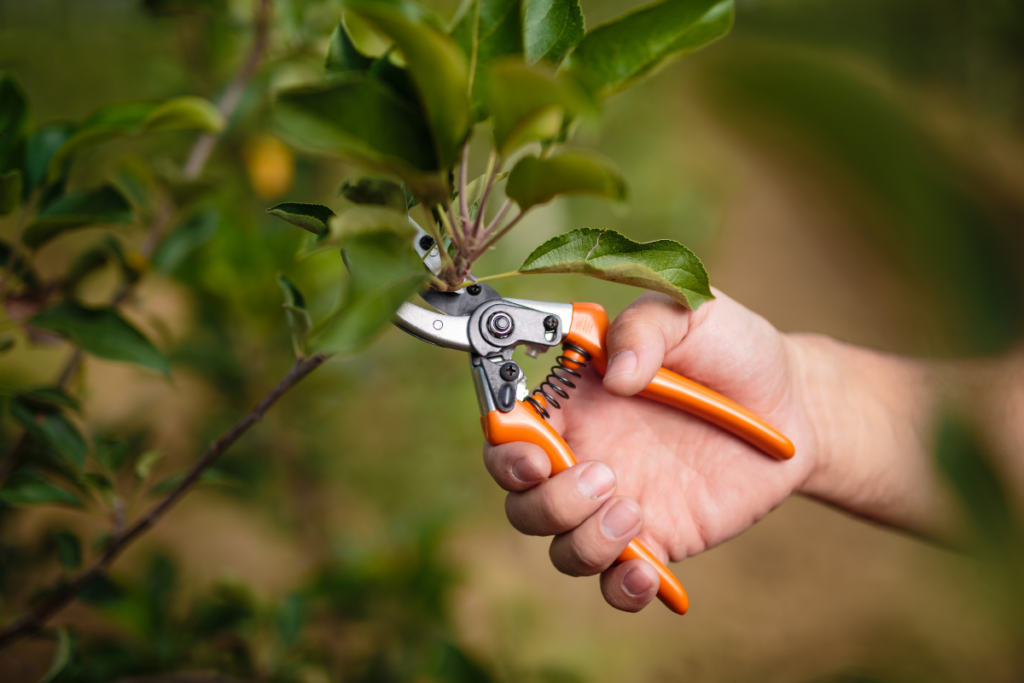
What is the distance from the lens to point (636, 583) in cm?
75

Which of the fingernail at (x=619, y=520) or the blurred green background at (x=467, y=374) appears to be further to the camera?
the fingernail at (x=619, y=520)

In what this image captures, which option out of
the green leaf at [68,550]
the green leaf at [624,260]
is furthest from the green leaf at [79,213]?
the green leaf at [624,260]

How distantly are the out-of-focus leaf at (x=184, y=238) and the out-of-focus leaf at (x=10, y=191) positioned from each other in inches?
8.9

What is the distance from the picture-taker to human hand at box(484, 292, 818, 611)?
813mm

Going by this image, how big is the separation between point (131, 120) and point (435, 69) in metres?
0.46

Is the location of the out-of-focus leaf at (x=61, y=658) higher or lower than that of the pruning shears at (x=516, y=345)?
lower

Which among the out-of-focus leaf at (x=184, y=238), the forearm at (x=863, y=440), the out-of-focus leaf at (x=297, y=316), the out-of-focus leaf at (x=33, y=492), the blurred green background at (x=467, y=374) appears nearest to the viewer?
the blurred green background at (x=467, y=374)

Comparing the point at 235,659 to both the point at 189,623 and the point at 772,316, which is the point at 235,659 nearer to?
the point at 189,623

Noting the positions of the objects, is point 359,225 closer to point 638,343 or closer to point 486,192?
point 486,192

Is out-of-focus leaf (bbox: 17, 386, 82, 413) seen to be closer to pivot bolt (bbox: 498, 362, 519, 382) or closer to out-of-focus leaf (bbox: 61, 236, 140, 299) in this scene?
out-of-focus leaf (bbox: 61, 236, 140, 299)

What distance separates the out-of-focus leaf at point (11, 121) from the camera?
2.07 ft

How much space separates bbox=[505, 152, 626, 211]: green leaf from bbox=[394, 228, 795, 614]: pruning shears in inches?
8.1

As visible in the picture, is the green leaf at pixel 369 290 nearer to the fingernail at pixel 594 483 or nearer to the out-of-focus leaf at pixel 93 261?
the fingernail at pixel 594 483

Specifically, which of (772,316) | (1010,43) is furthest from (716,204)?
(1010,43)
